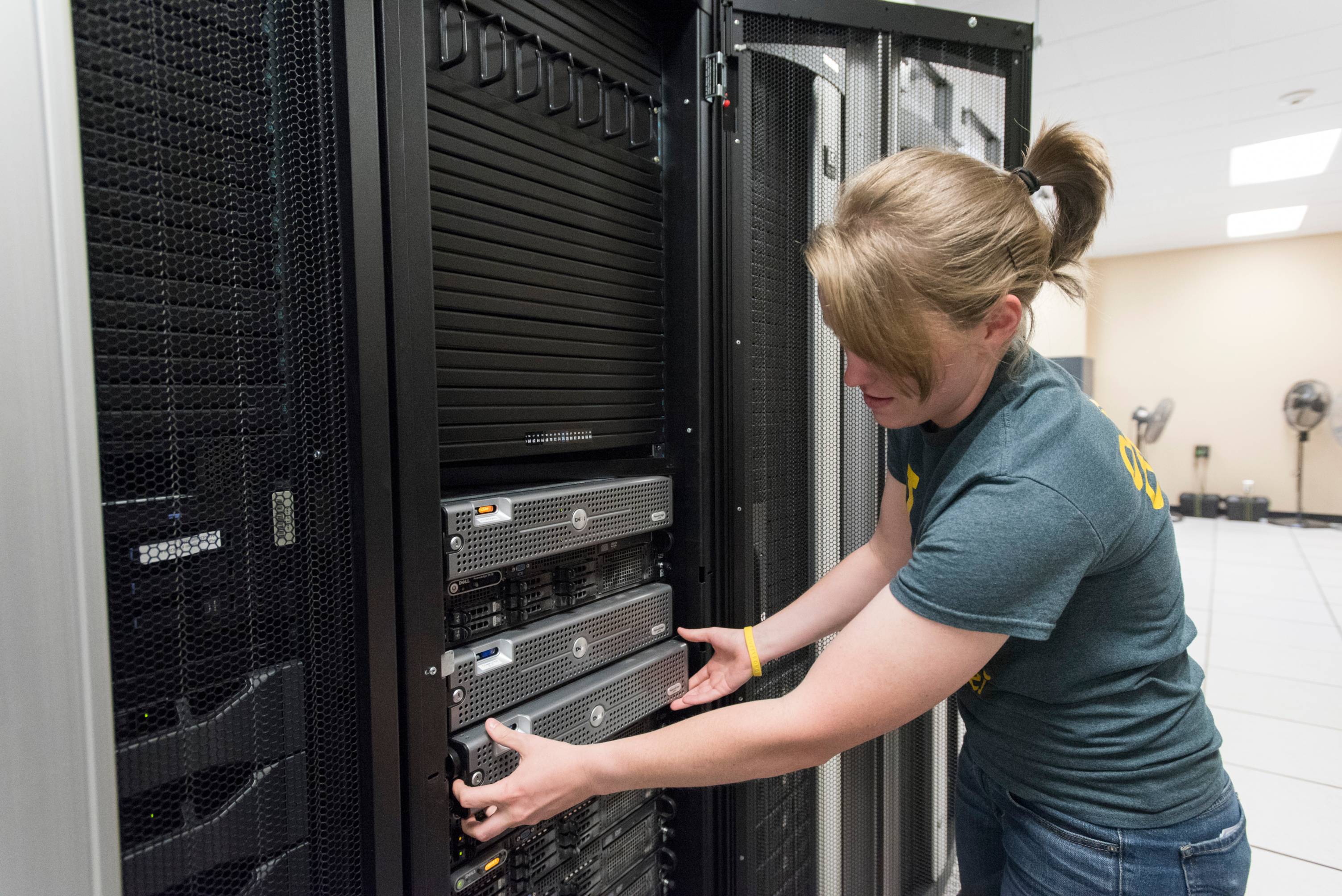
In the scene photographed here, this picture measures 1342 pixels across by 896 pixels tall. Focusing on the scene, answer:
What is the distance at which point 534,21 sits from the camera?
93cm

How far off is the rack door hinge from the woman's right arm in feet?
2.20

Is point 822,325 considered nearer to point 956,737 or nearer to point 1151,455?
point 956,737

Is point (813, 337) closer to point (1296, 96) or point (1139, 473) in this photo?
point (1139, 473)

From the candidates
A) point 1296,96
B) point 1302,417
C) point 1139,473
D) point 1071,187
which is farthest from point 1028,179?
point 1302,417

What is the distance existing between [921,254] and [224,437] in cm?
69

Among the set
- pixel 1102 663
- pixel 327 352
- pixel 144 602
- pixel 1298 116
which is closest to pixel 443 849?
pixel 144 602

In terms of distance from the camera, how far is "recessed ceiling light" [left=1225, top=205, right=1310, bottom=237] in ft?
20.5

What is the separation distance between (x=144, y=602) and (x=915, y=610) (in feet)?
2.31

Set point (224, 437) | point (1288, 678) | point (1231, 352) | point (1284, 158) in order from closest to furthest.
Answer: point (224, 437) < point (1288, 678) < point (1284, 158) < point (1231, 352)

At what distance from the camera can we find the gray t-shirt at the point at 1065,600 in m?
0.68

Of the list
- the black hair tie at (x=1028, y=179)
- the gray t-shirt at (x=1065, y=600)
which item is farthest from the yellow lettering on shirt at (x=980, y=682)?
the black hair tie at (x=1028, y=179)

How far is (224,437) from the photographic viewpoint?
0.65m

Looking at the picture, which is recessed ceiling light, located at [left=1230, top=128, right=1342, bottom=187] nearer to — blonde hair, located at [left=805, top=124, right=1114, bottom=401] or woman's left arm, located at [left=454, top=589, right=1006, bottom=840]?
blonde hair, located at [left=805, top=124, right=1114, bottom=401]

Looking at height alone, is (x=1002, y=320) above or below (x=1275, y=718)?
above
